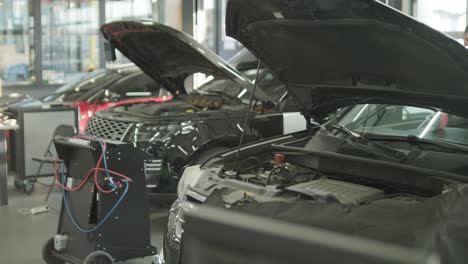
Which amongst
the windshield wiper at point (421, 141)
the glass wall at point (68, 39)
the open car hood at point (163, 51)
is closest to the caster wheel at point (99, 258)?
the windshield wiper at point (421, 141)

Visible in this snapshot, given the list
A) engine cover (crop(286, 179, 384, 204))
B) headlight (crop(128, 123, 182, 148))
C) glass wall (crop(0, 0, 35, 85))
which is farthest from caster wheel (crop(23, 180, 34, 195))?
glass wall (crop(0, 0, 35, 85))

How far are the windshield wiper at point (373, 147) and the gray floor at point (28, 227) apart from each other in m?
2.05

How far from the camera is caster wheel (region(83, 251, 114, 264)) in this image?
4180 millimetres

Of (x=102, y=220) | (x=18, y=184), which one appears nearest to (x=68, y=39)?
(x=18, y=184)

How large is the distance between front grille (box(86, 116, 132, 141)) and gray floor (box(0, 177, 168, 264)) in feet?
2.79

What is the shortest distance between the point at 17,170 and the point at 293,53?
5221 mm

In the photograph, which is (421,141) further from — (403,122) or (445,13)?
(445,13)

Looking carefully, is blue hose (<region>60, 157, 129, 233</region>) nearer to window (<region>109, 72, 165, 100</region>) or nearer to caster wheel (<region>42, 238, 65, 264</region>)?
caster wheel (<region>42, 238, 65, 264</region>)

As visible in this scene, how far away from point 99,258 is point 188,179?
1329 mm

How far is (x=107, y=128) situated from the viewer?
6297 millimetres

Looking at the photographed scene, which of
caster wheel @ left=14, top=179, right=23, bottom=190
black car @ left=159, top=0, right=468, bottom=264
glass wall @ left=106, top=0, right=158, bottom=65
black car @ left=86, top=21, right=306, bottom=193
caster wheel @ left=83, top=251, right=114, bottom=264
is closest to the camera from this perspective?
black car @ left=159, top=0, right=468, bottom=264

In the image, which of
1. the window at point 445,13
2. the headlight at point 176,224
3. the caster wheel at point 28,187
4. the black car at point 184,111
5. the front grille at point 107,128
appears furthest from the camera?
the window at point 445,13

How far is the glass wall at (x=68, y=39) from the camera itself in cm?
1312

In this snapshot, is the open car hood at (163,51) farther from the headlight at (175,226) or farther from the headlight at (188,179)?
the headlight at (175,226)
